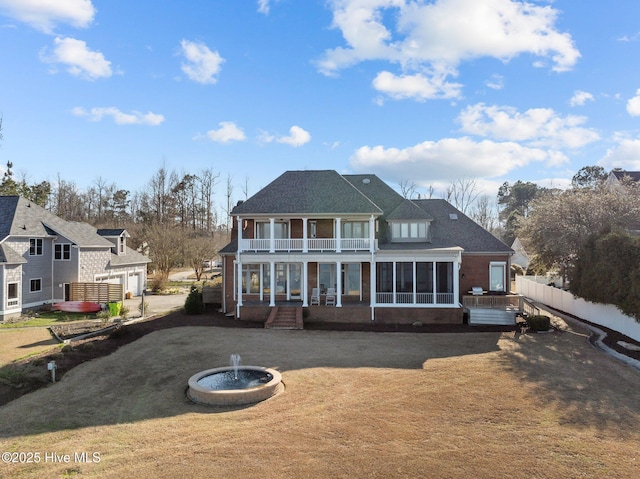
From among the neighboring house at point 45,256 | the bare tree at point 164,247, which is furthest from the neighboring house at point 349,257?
the bare tree at point 164,247

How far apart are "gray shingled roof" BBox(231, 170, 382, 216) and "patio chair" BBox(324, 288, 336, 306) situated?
4.55m

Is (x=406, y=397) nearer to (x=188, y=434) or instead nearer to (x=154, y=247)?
(x=188, y=434)

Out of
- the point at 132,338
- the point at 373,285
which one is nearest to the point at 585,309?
the point at 373,285

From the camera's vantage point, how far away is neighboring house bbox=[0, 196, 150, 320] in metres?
23.0

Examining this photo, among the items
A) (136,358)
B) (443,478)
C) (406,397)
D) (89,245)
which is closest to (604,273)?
(406,397)

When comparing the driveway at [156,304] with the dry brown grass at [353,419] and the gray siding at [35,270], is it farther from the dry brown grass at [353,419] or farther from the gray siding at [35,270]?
the dry brown grass at [353,419]

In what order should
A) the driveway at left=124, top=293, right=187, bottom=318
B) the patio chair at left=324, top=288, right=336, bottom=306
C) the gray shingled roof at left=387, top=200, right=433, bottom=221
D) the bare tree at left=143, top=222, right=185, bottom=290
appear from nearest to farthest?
1. the patio chair at left=324, top=288, right=336, bottom=306
2. the gray shingled roof at left=387, top=200, right=433, bottom=221
3. the driveway at left=124, top=293, right=187, bottom=318
4. the bare tree at left=143, top=222, right=185, bottom=290

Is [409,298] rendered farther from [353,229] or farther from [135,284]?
[135,284]

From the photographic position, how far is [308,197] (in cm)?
2297

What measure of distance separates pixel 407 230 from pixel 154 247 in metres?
29.3

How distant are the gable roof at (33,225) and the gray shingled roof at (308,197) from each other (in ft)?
45.0

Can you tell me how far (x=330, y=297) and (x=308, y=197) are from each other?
6143mm

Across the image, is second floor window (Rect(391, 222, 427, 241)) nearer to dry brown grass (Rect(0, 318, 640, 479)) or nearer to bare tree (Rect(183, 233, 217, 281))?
dry brown grass (Rect(0, 318, 640, 479))

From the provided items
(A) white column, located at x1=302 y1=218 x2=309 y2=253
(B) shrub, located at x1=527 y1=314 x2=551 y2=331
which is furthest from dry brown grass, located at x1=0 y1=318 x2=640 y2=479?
(A) white column, located at x1=302 y1=218 x2=309 y2=253
